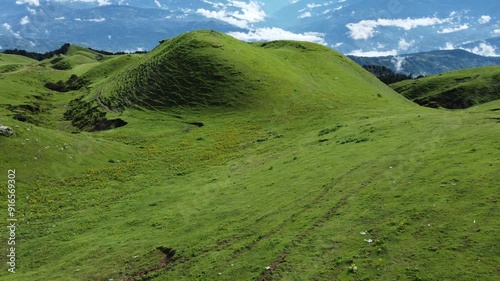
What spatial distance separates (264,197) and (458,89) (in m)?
154

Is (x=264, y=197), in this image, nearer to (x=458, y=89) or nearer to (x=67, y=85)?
(x=67, y=85)

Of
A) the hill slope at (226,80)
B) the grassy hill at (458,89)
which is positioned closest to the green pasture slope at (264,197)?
the hill slope at (226,80)

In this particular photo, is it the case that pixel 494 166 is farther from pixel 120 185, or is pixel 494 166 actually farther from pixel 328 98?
pixel 328 98

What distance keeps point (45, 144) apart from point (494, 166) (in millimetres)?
42507

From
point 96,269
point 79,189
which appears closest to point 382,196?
point 96,269

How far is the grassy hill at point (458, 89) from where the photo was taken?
499 ft

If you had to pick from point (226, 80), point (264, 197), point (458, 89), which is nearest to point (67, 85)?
point (226, 80)

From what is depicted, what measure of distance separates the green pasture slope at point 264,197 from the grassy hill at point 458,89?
10089 cm

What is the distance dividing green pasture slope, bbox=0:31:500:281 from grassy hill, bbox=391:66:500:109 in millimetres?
100895

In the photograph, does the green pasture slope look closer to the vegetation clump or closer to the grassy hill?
the vegetation clump

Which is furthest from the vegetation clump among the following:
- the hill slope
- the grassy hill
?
the grassy hill

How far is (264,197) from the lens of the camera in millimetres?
30734

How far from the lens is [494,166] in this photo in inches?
1014

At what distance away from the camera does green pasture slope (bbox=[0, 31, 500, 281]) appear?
2002cm
